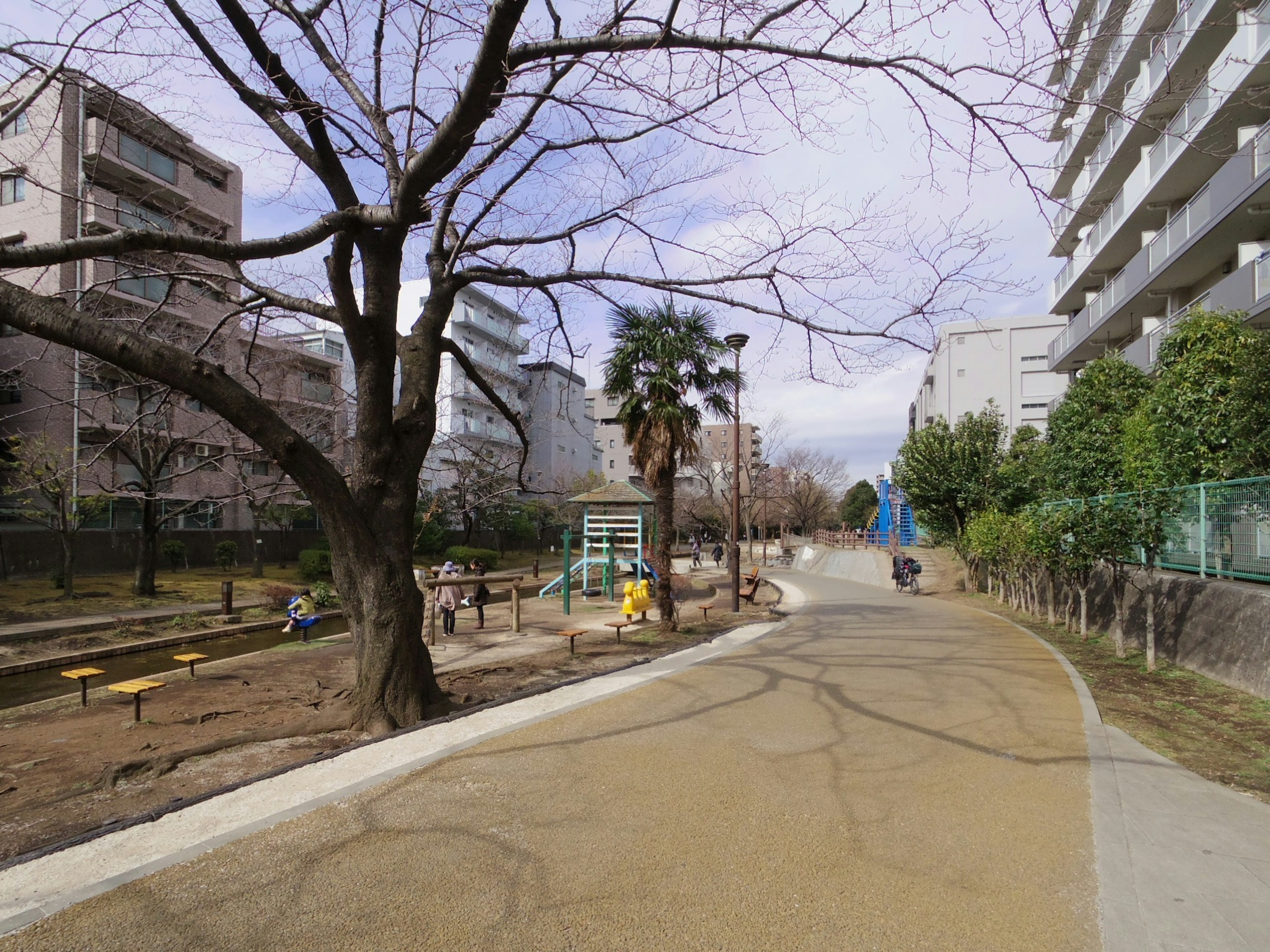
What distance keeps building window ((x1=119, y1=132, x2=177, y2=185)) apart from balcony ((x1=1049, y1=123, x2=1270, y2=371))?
28.2 m

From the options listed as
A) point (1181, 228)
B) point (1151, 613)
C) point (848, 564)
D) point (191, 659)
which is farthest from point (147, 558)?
point (848, 564)

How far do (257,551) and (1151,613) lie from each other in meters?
28.0

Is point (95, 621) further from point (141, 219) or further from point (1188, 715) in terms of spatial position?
point (1188, 715)

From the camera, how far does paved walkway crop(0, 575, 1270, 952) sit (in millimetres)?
3211

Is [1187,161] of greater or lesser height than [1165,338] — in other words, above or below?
above

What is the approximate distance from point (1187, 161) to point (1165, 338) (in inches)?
373

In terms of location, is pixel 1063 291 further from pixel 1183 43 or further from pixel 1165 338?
pixel 1165 338

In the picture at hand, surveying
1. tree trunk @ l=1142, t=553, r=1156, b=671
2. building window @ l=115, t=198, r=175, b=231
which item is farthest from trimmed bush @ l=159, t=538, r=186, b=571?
tree trunk @ l=1142, t=553, r=1156, b=671

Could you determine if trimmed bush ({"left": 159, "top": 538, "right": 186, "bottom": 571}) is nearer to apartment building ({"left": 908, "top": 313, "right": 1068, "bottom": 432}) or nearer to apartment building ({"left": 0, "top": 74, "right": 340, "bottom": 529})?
apartment building ({"left": 0, "top": 74, "right": 340, "bottom": 529})

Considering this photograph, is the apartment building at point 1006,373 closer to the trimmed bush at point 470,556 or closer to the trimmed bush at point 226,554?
the trimmed bush at point 470,556

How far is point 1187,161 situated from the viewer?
1842 centimetres

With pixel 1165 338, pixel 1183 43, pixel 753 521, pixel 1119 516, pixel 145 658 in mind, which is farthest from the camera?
pixel 753 521

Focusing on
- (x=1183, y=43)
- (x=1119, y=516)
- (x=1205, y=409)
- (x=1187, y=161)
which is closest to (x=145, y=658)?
(x=1119, y=516)

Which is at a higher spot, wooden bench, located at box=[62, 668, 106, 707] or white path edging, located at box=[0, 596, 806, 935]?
white path edging, located at box=[0, 596, 806, 935]
